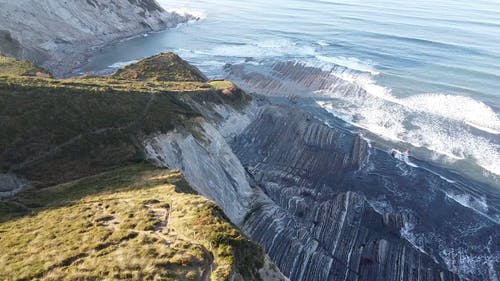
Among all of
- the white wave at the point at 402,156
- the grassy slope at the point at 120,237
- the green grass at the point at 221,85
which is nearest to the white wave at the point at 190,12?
the green grass at the point at 221,85

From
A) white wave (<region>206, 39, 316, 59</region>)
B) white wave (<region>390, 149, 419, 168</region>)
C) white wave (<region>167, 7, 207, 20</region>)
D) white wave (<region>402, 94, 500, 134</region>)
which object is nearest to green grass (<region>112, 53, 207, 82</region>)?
white wave (<region>390, 149, 419, 168</region>)

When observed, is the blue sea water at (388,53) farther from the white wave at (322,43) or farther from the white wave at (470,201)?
the white wave at (470,201)

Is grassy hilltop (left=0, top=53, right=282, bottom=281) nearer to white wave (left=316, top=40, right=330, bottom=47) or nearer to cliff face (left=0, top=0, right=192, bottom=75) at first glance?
cliff face (left=0, top=0, right=192, bottom=75)

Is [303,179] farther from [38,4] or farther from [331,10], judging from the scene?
[331,10]

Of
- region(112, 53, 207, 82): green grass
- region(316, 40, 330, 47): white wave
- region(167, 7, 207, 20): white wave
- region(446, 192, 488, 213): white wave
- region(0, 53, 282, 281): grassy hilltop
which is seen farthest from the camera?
region(167, 7, 207, 20): white wave

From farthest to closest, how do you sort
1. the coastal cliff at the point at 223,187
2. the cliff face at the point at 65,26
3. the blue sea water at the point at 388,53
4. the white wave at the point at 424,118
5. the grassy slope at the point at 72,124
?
the cliff face at the point at 65,26 < the blue sea water at the point at 388,53 < the white wave at the point at 424,118 < the grassy slope at the point at 72,124 < the coastal cliff at the point at 223,187

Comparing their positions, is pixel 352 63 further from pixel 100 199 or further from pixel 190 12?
pixel 100 199
